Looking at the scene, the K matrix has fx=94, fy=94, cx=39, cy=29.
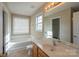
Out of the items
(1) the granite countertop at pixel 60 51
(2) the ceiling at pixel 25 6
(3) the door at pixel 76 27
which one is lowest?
(1) the granite countertop at pixel 60 51

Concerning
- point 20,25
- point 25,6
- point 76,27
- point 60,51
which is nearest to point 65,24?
point 76,27

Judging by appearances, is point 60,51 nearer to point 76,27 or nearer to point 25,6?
point 76,27

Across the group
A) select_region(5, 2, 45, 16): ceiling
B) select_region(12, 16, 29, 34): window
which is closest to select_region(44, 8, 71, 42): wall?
select_region(5, 2, 45, 16): ceiling

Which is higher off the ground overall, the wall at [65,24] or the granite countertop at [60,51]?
the wall at [65,24]

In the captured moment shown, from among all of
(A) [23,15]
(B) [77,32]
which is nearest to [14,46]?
(A) [23,15]

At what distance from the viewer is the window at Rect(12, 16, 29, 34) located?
492 cm

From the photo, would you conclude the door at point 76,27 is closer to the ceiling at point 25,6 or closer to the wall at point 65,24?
the wall at point 65,24

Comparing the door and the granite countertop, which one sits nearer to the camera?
the granite countertop

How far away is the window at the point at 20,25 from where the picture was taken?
492 centimetres

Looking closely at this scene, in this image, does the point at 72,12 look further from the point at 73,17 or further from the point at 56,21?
the point at 56,21

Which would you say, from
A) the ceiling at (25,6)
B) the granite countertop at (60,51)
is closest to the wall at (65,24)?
the granite countertop at (60,51)

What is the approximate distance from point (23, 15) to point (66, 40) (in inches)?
149

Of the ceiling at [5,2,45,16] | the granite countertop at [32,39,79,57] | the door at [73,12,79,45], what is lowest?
the granite countertop at [32,39,79,57]

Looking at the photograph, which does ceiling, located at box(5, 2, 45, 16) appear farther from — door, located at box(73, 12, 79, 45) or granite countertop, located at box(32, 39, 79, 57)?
granite countertop, located at box(32, 39, 79, 57)
